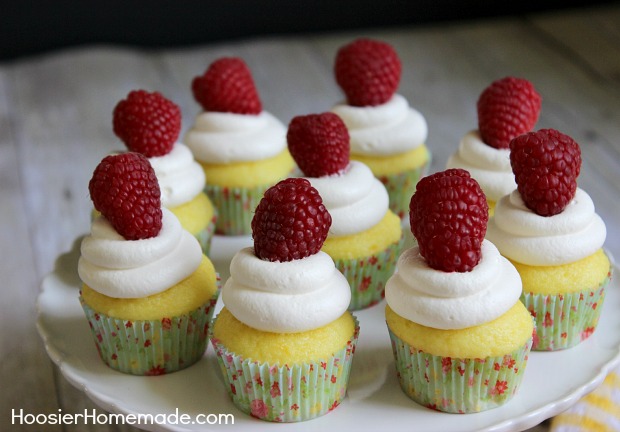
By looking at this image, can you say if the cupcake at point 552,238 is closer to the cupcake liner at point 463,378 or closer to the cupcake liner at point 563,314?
the cupcake liner at point 563,314

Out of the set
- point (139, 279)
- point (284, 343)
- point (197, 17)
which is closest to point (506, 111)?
point (284, 343)

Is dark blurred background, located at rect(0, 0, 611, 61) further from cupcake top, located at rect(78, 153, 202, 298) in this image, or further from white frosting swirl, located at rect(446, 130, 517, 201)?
cupcake top, located at rect(78, 153, 202, 298)

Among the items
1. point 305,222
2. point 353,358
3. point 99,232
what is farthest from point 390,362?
point 99,232

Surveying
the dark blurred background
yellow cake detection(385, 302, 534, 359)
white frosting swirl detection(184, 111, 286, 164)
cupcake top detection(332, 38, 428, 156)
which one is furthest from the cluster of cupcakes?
the dark blurred background

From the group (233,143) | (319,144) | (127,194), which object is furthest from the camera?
(233,143)

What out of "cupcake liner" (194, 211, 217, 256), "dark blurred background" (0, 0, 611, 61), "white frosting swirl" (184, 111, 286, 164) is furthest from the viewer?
"dark blurred background" (0, 0, 611, 61)

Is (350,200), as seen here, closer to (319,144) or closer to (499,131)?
(319,144)
